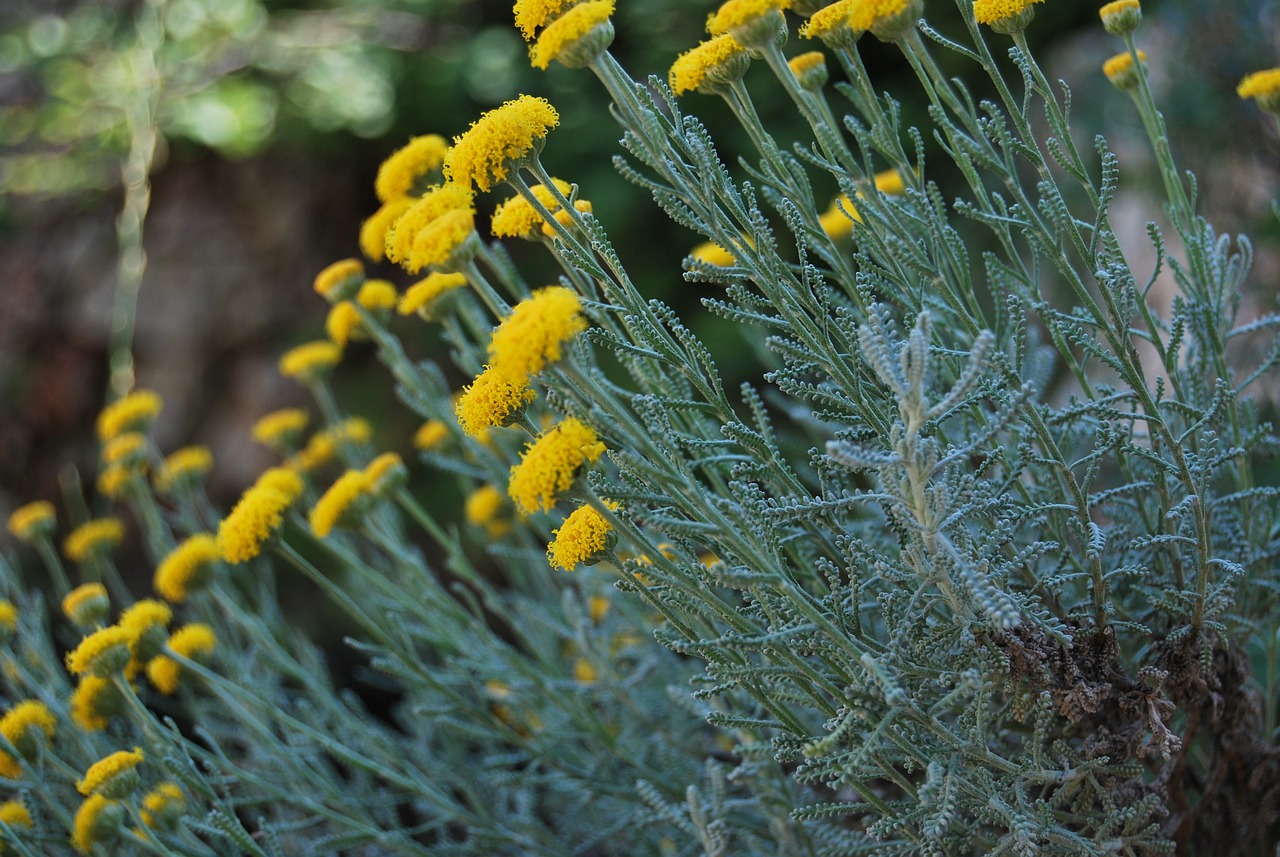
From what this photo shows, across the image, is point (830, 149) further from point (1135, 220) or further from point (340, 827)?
point (1135, 220)

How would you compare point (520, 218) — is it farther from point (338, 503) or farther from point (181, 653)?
point (181, 653)

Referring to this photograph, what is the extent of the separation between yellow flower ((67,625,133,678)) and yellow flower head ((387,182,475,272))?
0.57 m

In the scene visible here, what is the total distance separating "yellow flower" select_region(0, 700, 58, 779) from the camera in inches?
49.4

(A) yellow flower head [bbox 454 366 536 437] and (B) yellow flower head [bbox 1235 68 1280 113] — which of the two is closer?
(A) yellow flower head [bbox 454 366 536 437]

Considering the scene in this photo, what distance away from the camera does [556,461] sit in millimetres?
735

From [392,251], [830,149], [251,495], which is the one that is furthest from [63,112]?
[830,149]

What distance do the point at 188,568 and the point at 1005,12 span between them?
1114 mm

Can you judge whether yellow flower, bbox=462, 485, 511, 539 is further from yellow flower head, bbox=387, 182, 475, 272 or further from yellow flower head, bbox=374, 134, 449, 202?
yellow flower head, bbox=387, 182, 475, 272

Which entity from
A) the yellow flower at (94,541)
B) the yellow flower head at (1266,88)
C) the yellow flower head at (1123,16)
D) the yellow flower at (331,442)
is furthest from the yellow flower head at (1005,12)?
the yellow flower at (94,541)

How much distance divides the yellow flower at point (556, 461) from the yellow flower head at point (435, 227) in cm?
17

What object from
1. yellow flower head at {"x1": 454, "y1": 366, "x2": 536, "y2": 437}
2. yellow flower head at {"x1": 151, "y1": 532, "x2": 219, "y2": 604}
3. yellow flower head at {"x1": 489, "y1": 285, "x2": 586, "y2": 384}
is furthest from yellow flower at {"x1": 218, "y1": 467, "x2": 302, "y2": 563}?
yellow flower head at {"x1": 489, "y1": 285, "x2": 586, "y2": 384}

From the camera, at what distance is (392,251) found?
94 cm

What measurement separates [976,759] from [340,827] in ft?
3.16

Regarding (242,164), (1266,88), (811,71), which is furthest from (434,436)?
(242,164)
